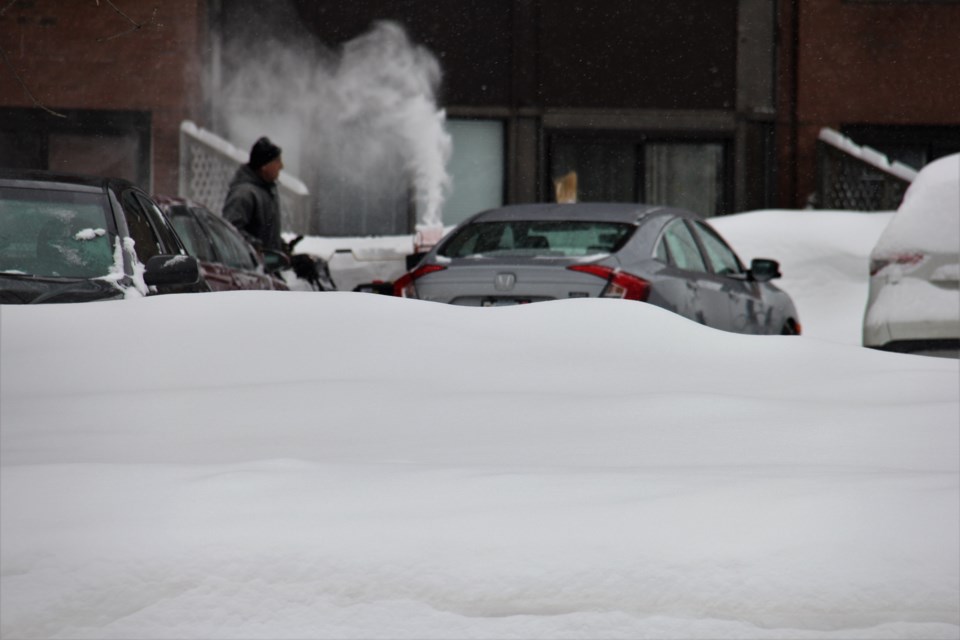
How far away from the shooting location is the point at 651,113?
22703 millimetres

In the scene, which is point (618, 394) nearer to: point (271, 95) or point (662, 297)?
point (662, 297)

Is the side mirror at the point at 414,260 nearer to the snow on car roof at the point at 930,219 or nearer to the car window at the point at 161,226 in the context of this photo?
the car window at the point at 161,226

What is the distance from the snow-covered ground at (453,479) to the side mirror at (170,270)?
2447 millimetres

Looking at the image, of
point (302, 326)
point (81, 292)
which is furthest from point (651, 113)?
point (302, 326)

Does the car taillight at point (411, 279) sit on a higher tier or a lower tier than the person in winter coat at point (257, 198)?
lower

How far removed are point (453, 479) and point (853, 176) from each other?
20.3 meters

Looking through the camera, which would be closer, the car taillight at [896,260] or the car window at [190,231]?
the car taillight at [896,260]

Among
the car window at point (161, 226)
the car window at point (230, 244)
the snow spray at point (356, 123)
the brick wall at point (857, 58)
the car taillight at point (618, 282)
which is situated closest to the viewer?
the car window at point (161, 226)

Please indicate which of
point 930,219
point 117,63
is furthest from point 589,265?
point 117,63

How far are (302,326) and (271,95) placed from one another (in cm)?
1834

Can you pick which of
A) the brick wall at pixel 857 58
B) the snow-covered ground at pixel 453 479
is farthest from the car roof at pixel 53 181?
the brick wall at pixel 857 58

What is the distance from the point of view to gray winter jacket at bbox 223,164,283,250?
10.8 m

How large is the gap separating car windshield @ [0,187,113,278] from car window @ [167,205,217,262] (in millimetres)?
2048

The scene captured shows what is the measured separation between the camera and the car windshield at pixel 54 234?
655cm
